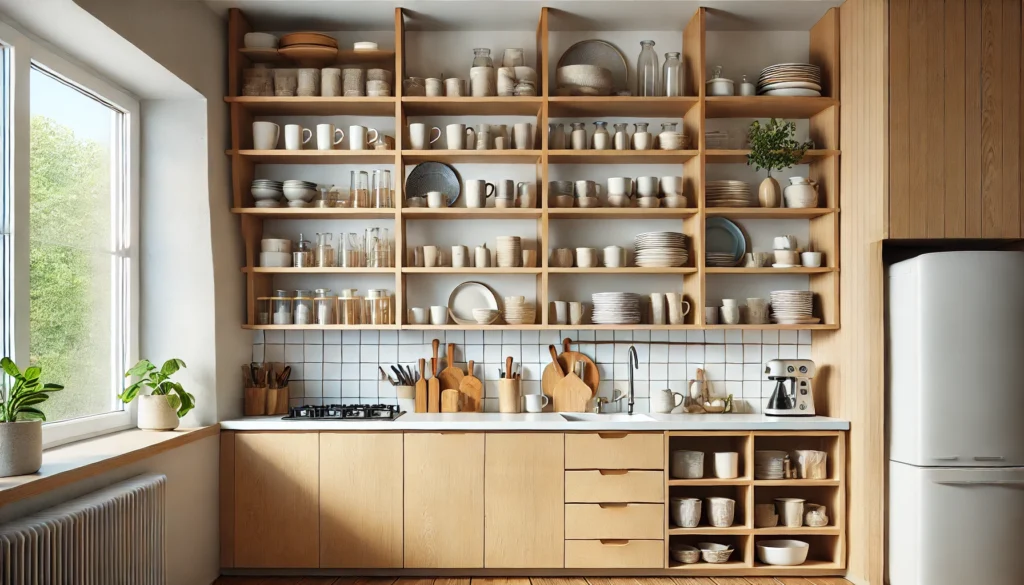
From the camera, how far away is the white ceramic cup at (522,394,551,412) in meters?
4.16

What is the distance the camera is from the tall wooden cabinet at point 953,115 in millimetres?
3498

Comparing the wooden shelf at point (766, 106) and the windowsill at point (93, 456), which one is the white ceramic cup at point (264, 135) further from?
the wooden shelf at point (766, 106)

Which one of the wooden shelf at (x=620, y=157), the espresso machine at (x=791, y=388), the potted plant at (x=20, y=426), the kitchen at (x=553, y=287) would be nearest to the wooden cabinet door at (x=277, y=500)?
the kitchen at (x=553, y=287)

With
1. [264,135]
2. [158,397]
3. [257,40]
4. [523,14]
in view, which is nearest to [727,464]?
[523,14]

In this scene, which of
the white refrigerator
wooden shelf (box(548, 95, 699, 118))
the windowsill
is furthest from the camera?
wooden shelf (box(548, 95, 699, 118))

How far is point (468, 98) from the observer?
13.1 ft

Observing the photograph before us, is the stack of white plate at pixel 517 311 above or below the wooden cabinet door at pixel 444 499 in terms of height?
above

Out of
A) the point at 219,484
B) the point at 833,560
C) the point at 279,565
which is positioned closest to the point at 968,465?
the point at 833,560

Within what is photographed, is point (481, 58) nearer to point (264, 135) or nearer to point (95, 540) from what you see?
point (264, 135)

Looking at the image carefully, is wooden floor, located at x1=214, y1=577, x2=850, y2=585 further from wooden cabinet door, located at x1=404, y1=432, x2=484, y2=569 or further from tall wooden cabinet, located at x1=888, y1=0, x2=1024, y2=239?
tall wooden cabinet, located at x1=888, y1=0, x2=1024, y2=239

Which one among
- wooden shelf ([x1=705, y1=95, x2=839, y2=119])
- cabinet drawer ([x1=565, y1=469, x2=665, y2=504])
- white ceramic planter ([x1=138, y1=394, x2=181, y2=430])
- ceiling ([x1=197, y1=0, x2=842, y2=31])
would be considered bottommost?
cabinet drawer ([x1=565, y1=469, x2=665, y2=504])

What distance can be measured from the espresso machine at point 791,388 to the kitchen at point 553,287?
0.01 metres

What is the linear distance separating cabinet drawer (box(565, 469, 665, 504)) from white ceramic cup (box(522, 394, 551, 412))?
1.56 ft

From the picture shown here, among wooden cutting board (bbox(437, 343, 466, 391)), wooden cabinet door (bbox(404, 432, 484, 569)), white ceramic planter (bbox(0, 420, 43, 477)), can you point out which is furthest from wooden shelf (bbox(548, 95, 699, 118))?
white ceramic planter (bbox(0, 420, 43, 477))
